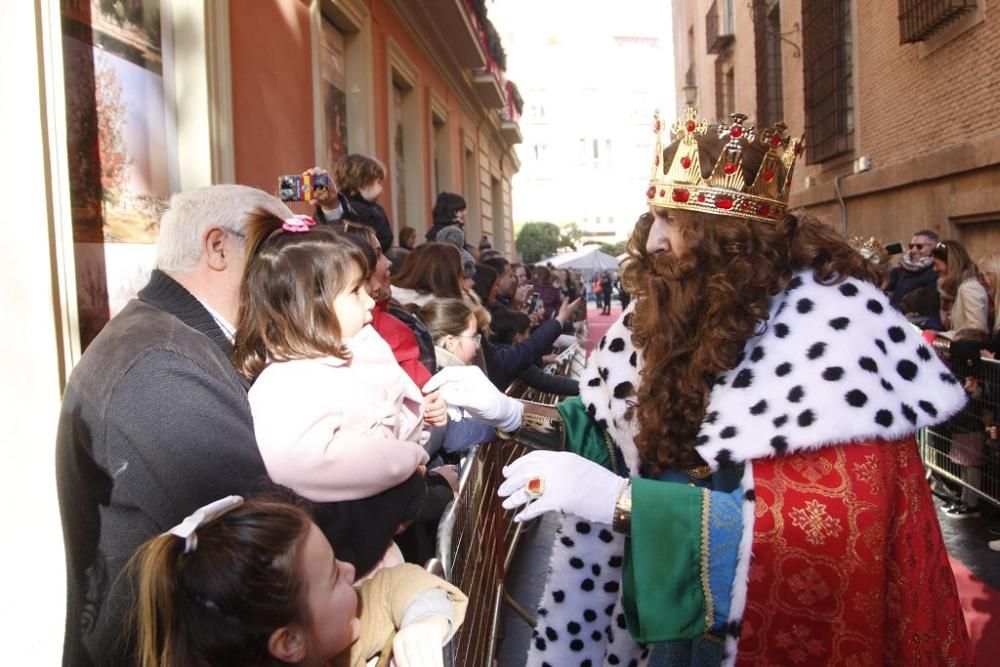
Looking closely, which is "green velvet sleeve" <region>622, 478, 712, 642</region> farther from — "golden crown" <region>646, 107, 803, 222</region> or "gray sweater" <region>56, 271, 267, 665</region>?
"gray sweater" <region>56, 271, 267, 665</region>

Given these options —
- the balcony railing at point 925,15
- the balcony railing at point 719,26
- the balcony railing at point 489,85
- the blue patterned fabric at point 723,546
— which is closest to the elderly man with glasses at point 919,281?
the balcony railing at point 925,15

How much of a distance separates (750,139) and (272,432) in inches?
55.4

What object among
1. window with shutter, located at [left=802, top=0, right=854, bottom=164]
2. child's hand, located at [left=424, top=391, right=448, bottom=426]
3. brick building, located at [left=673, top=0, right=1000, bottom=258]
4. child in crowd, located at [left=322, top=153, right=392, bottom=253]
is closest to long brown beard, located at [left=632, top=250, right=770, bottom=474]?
child's hand, located at [left=424, top=391, right=448, bottom=426]

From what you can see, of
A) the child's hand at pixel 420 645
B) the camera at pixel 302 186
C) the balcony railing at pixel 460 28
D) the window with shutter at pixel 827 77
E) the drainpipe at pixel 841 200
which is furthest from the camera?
the drainpipe at pixel 841 200

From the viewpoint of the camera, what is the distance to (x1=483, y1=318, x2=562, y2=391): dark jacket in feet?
15.9

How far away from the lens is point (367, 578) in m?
1.97

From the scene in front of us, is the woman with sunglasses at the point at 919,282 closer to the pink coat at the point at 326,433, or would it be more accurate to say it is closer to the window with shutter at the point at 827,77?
the window with shutter at the point at 827,77

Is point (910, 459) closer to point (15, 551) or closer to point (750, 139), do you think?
point (750, 139)

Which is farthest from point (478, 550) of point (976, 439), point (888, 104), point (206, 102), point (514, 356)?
point (888, 104)

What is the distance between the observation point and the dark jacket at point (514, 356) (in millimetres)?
4844

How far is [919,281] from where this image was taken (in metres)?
8.86

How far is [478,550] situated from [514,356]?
1.87m

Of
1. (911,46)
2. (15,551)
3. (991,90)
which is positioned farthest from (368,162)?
(911,46)

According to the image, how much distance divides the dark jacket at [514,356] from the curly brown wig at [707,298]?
254cm
